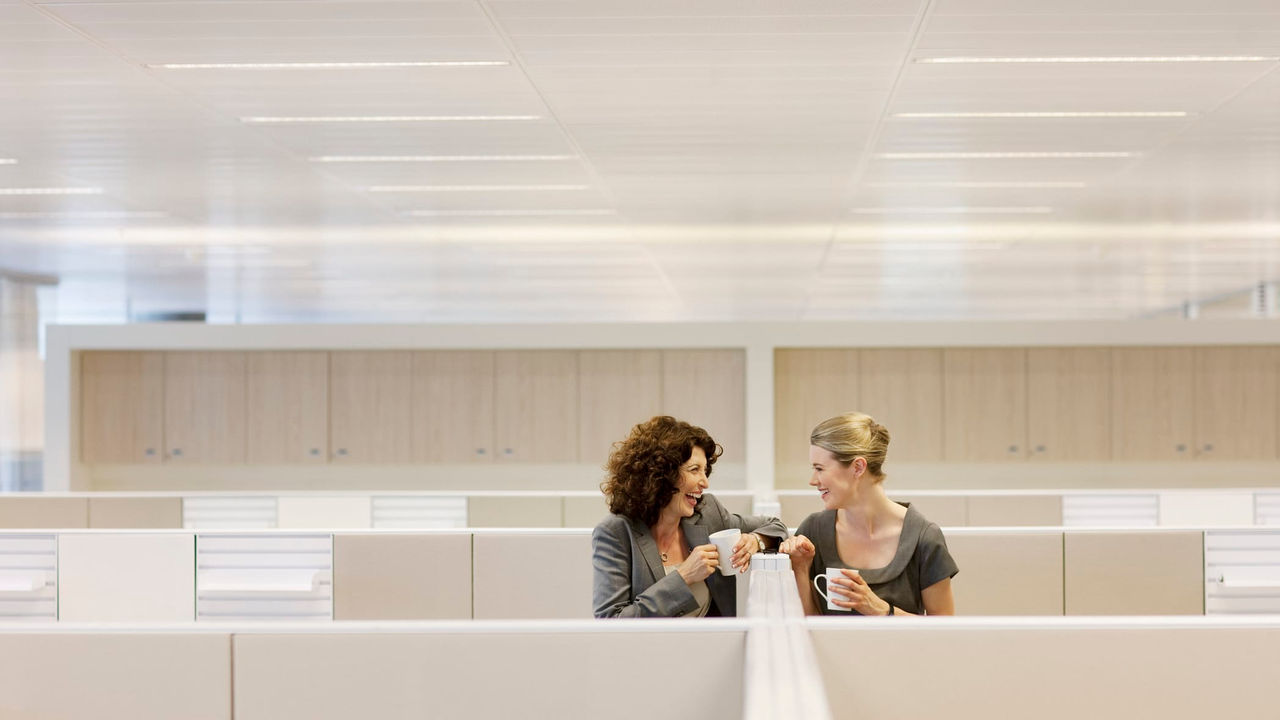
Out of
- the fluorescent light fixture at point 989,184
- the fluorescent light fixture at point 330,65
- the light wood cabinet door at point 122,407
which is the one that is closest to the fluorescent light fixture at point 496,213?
the fluorescent light fixture at point 989,184

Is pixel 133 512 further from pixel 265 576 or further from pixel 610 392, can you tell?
pixel 610 392

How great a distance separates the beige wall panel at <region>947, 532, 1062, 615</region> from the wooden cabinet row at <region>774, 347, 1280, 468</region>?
4.55 meters

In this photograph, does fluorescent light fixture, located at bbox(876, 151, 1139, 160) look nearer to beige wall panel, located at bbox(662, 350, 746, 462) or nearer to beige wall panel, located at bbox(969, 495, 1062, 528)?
beige wall panel, located at bbox(969, 495, 1062, 528)

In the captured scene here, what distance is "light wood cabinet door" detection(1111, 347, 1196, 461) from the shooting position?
858cm

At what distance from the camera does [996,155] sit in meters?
5.36

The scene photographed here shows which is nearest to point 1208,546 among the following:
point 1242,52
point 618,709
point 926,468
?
point 1242,52

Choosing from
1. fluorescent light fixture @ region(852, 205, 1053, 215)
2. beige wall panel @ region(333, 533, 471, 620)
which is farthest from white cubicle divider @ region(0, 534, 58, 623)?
fluorescent light fixture @ region(852, 205, 1053, 215)

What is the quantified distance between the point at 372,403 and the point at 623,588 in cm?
660

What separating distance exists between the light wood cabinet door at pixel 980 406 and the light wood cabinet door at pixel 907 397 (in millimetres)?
88

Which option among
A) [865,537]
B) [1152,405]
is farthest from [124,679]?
[1152,405]

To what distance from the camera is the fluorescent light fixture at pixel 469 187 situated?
6.09 metres

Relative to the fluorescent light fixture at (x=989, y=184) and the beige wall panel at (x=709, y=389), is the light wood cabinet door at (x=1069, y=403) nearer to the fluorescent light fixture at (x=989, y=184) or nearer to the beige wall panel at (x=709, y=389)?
the beige wall panel at (x=709, y=389)

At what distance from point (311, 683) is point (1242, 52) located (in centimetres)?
361

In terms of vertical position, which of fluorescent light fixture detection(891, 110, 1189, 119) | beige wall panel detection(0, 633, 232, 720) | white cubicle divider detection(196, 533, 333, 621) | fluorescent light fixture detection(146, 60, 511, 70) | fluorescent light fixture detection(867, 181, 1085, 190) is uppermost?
fluorescent light fixture detection(146, 60, 511, 70)
